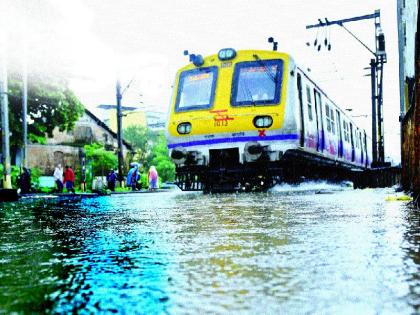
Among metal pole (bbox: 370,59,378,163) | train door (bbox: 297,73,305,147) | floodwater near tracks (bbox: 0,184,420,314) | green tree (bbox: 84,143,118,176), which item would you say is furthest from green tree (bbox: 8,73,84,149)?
floodwater near tracks (bbox: 0,184,420,314)

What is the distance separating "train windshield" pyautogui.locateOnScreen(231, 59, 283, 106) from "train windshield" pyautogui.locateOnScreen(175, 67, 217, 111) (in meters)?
0.58

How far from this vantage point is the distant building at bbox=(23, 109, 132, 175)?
43094mm

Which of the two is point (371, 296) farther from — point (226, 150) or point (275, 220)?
point (226, 150)

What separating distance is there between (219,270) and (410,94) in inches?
485

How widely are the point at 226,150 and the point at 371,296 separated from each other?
10.6 metres

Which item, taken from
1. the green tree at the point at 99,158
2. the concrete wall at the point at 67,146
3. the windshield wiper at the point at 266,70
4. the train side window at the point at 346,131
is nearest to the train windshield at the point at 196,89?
the windshield wiper at the point at 266,70

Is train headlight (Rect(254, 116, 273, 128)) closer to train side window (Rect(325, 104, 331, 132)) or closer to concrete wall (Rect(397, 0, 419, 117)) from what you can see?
concrete wall (Rect(397, 0, 419, 117))

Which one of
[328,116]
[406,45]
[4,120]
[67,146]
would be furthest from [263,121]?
[67,146]

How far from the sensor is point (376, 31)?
16.9 metres

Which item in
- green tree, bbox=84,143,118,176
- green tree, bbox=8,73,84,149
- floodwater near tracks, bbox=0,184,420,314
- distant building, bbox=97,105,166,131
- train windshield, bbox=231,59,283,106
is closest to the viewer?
floodwater near tracks, bbox=0,184,420,314

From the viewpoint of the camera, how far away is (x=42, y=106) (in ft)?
92.5

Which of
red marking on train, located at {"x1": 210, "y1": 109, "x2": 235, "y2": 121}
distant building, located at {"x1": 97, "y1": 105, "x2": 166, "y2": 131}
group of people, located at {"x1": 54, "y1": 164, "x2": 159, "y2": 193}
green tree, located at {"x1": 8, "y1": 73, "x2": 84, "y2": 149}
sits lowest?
group of people, located at {"x1": 54, "y1": 164, "x2": 159, "y2": 193}

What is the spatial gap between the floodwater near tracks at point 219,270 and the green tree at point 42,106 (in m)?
23.8

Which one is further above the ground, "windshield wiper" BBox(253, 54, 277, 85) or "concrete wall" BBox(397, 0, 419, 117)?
"concrete wall" BBox(397, 0, 419, 117)
